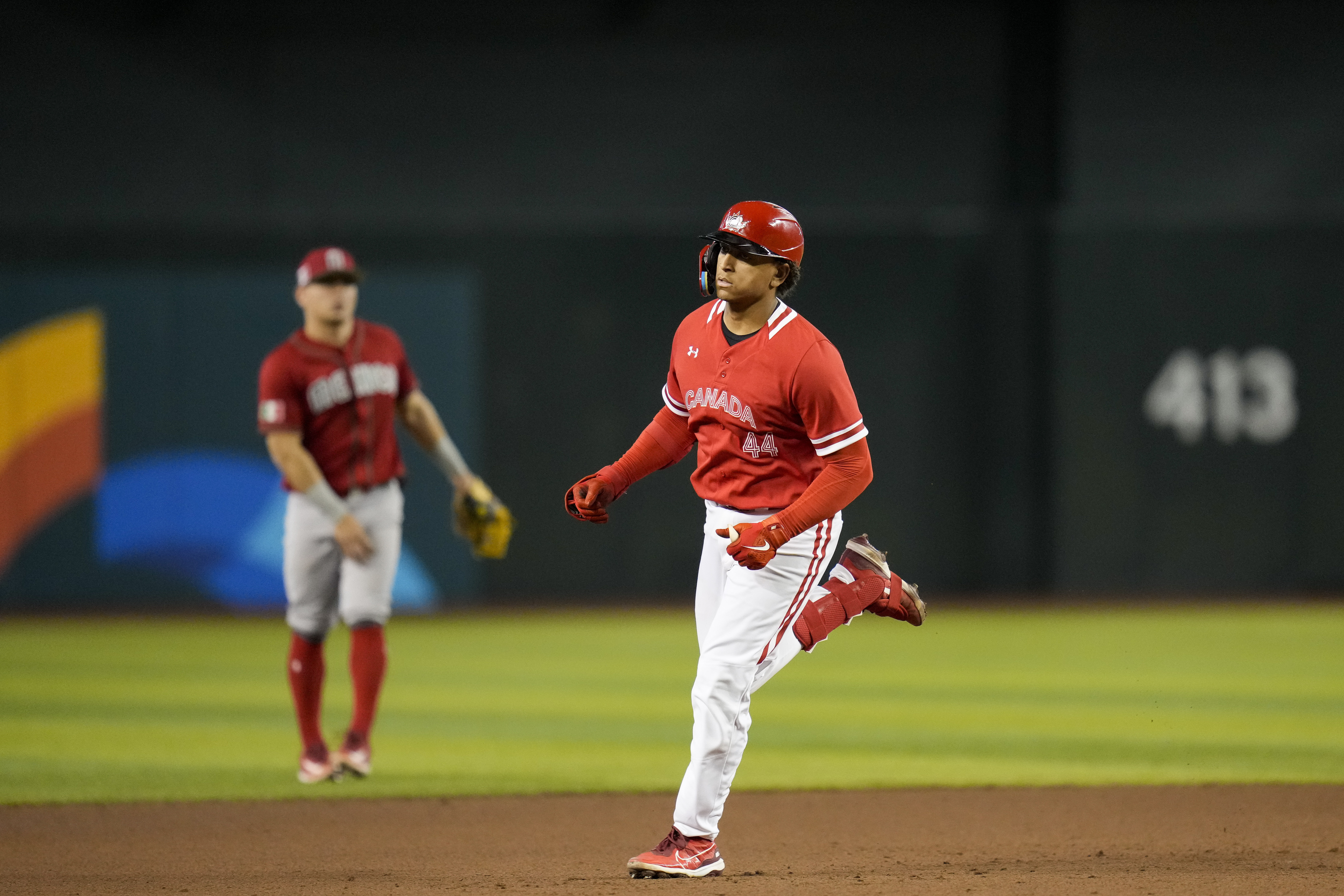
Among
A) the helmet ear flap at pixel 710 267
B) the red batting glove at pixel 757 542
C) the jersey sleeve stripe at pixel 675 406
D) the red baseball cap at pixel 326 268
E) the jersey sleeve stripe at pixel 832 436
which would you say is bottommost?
the red batting glove at pixel 757 542

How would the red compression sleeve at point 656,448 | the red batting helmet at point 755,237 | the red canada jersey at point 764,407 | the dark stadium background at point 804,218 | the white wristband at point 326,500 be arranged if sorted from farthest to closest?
the dark stadium background at point 804,218 → the white wristband at point 326,500 → the red compression sleeve at point 656,448 → the red batting helmet at point 755,237 → the red canada jersey at point 764,407

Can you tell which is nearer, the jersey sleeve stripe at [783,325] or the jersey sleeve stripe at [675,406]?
the jersey sleeve stripe at [783,325]

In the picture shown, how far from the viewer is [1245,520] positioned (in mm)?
16391

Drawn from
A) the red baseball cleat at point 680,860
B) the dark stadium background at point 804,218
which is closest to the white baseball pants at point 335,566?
the red baseball cleat at point 680,860

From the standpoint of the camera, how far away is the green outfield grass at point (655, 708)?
7.09 meters

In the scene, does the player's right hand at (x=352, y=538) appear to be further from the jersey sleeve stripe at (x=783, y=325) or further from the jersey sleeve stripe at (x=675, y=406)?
the jersey sleeve stripe at (x=783, y=325)

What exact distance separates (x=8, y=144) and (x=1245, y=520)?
12670 millimetres

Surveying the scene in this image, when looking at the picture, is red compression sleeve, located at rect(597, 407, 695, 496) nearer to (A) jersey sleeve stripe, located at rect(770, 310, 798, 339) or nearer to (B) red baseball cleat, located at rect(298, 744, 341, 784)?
(A) jersey sleeve stripe, located at rect(770, 310, 798, 339)

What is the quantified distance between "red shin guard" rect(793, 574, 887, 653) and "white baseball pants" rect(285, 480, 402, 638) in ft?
7.22

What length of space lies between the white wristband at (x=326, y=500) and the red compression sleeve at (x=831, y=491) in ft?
7.95

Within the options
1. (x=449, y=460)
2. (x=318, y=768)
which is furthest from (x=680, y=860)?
(x=449, y=460)

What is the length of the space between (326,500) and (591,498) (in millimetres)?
1801

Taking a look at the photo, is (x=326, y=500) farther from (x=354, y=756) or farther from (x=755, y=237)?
(x=755, y=237)

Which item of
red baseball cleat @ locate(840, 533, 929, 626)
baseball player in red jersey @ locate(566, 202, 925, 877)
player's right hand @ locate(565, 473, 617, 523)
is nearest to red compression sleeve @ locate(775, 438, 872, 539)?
baseball player in red jersey @ locate(566, 202, 925, 877)
